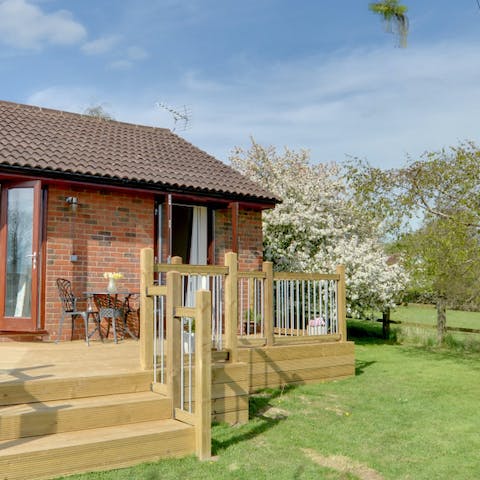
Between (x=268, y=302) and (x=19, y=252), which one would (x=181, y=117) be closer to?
(x=19, y=252)

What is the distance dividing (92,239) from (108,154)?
1815 mm

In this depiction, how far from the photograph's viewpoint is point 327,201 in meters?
14.4

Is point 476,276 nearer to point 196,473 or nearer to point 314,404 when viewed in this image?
point 314,404

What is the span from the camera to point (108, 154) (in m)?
9.91

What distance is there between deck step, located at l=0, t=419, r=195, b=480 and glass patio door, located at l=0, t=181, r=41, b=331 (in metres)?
4.13

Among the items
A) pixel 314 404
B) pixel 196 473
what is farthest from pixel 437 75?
pixel 196 473

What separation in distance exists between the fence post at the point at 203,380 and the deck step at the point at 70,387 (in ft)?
3.00

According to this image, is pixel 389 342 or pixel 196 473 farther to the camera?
pixel 389 342

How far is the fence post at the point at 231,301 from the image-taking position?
230 inches

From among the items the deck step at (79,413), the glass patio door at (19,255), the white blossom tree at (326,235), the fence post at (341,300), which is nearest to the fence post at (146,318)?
the deck step at (79,413)

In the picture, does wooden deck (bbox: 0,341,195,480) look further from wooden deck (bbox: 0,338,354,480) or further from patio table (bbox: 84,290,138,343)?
patio table (bbox: 84,290,138,343)

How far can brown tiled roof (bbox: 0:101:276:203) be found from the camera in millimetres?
8641

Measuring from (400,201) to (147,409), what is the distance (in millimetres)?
6501

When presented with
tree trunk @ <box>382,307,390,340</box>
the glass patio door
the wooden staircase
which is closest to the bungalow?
the glass patio door
